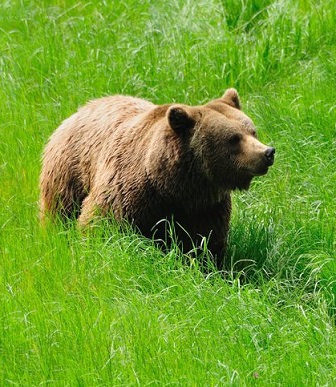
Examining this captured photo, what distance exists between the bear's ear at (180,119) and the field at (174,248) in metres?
0.72

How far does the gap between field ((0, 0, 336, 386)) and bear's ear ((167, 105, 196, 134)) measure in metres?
0.72

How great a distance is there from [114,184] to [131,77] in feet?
8.59

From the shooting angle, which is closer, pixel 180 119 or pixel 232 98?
pixel 180 119

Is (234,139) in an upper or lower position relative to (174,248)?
upper

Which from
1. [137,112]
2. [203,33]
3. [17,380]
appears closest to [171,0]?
[203,33]

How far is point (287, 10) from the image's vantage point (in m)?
10.0

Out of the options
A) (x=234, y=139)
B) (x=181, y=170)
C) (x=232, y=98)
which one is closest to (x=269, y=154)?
(x=234, y=139)

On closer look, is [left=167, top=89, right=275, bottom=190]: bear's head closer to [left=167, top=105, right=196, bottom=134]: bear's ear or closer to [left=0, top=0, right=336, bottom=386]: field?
[left=167, top=105, right=196, bottom=134]: bear's ear

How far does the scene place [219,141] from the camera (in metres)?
7.14

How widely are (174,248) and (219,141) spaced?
2.57ft

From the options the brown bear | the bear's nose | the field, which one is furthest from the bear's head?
the field

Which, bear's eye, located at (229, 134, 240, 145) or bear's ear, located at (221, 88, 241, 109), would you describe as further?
bear's ear, located at (221, 88, 241, 109)

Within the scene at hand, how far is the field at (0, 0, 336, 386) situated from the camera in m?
5.61

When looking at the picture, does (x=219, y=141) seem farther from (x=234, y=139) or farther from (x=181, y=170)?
(x=181, y=170)
